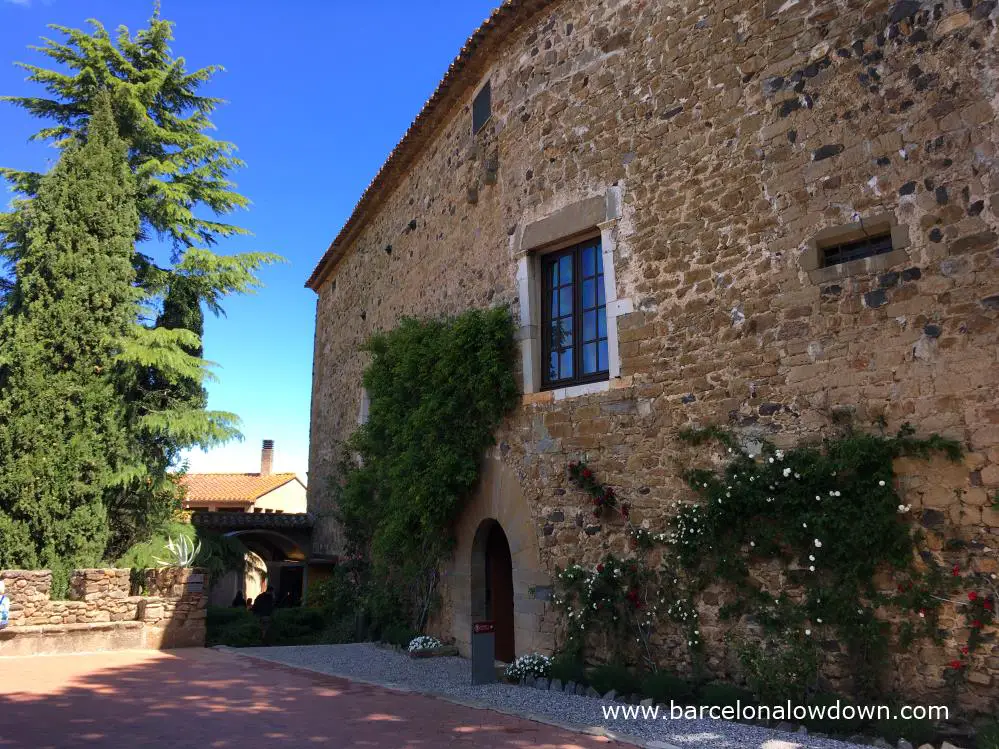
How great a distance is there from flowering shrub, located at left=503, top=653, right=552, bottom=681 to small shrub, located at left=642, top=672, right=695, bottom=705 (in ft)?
4.48

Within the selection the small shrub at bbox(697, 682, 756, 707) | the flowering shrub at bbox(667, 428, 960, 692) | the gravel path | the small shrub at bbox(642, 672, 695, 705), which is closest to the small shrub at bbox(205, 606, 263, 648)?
the gravel path

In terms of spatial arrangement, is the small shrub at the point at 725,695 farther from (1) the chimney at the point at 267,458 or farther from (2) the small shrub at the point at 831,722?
(1) the chimney at the point at 267,458

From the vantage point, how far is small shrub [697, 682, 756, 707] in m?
5.58

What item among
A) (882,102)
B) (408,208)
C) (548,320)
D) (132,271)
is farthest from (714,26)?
(132,271)

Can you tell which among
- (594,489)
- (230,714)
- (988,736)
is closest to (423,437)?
(594,489)

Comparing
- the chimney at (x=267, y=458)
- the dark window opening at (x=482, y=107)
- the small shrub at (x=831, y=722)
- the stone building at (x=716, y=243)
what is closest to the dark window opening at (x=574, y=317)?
the stone building at (x=716, y=243)

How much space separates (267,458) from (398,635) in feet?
92.5

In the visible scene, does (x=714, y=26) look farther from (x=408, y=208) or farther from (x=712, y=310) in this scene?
(x=408, y=208)

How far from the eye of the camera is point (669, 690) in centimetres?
593

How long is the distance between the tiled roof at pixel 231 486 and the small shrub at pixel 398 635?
18238 millimetres

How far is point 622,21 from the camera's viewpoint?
7.90 meters

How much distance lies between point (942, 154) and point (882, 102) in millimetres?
696

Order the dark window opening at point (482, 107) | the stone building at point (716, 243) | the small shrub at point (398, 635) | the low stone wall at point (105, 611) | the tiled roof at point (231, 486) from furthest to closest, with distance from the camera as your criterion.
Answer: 1. the tiled roof at point (231, 486)
2. the small shrub at point (398, 635)
3. the dark window opening at point (482, 107)
4. the low stone wall at point (105, 611)
5. the stone building at point (716, 243)

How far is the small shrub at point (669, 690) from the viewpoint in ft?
19.5
